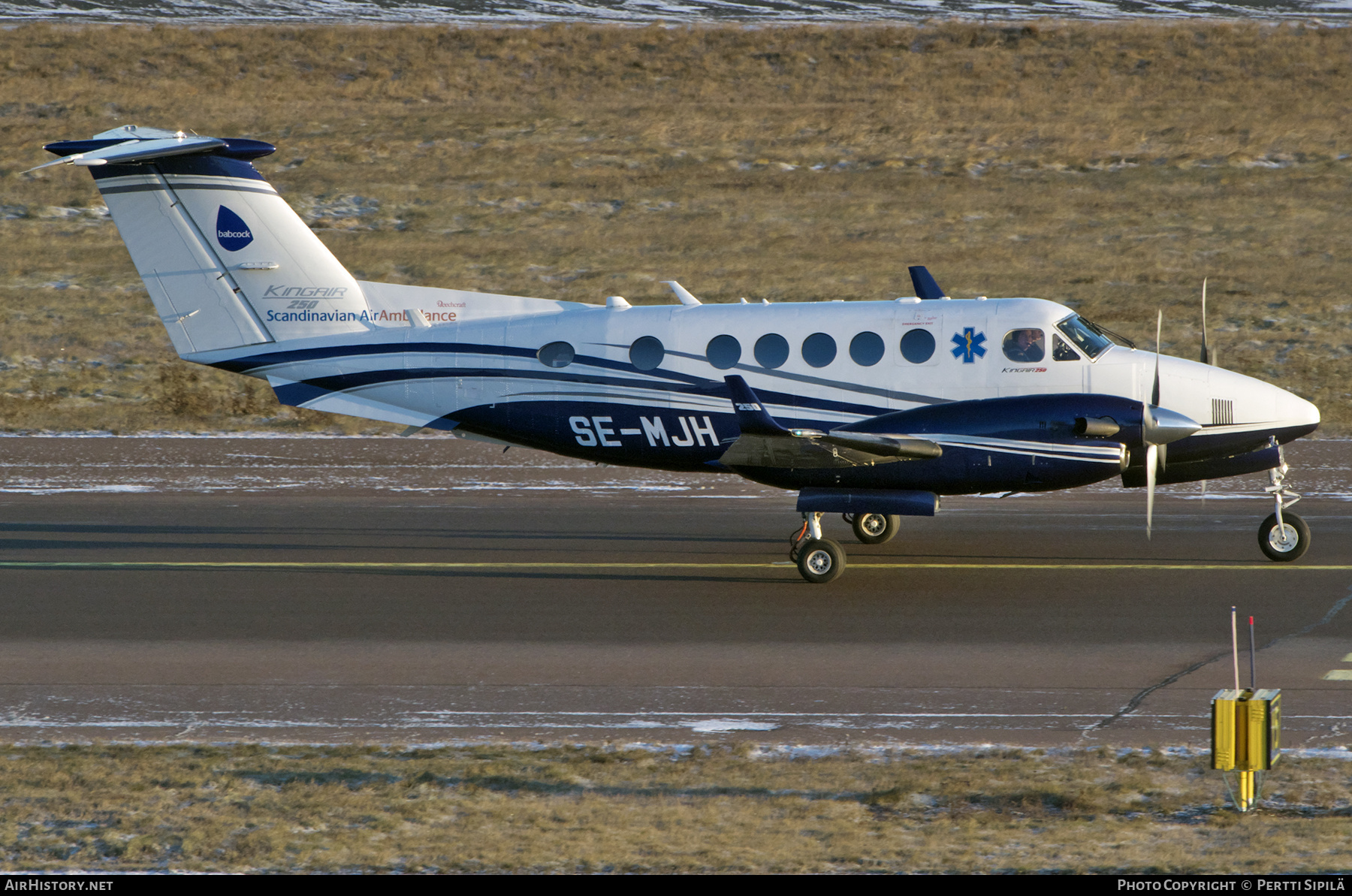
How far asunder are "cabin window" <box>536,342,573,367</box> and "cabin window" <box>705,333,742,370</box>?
1.51 metres

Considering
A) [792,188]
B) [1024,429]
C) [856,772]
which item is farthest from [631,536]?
[792,188]

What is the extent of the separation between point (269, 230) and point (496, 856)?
35.0ft

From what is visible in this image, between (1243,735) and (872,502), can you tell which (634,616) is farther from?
(1243,735)

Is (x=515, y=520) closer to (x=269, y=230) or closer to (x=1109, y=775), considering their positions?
(x=269, y=230)

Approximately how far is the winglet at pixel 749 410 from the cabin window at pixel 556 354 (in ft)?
8.59

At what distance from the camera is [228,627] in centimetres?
1232

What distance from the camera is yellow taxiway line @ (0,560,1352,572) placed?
48.0 ft

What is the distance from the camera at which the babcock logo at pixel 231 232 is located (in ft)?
51.6

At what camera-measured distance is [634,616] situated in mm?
12703

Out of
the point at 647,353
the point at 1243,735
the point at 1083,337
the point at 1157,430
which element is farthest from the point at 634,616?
the point at 1243,735

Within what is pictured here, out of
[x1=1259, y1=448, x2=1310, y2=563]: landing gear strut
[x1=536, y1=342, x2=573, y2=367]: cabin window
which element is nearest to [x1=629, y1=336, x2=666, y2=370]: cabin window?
[x1=536, y1=342, x2=573, y2=367]: cabin window

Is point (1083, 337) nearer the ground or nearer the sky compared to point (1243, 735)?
nearer the sky

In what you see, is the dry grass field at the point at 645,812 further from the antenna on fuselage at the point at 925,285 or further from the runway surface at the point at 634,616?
the antenna on fuselage at the point at 925,285

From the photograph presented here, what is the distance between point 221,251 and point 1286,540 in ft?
39.1
